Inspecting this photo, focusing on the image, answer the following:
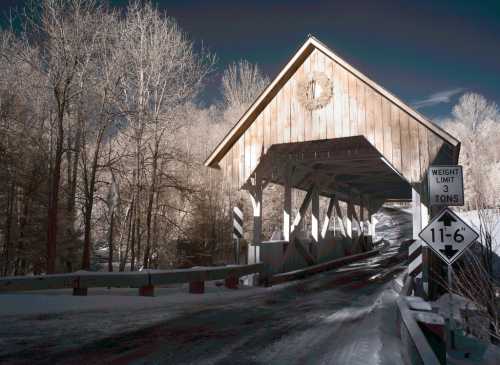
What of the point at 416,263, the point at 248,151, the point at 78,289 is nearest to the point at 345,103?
the point at 248,151

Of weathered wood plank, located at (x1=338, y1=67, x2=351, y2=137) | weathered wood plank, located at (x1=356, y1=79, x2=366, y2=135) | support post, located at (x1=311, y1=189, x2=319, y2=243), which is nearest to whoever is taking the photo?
weathered wood plank, located at (x1=356, y1=79, x2=366, y2=135)

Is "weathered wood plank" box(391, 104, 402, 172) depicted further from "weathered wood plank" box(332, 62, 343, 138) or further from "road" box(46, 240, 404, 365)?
"road" box(46, 240, 404, 365)

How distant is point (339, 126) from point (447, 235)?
585 centimetres

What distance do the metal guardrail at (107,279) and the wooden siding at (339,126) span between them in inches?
164

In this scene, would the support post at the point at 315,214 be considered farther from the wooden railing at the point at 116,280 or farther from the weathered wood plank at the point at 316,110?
the wooden railing at the point at 116,280

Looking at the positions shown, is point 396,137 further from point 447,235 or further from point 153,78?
point 153,78

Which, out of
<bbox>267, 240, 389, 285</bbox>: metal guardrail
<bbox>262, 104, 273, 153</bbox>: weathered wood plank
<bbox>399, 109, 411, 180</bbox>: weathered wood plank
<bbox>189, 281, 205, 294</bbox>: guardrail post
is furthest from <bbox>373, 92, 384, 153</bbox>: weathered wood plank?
<bbox>189, 281, 205, 294</bbox>: guardrail post

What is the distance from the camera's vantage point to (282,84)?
40.8 feet

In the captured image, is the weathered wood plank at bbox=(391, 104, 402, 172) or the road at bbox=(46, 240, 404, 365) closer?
the road at bbox=(46, 240, 404, 365)

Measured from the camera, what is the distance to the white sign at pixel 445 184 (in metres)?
6.46

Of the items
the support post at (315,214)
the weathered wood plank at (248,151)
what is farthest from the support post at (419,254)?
the support post at (315,214)

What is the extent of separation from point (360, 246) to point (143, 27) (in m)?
17.5

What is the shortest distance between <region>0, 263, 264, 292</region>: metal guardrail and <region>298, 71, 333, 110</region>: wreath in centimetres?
556

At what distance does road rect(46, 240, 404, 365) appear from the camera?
439 cm
